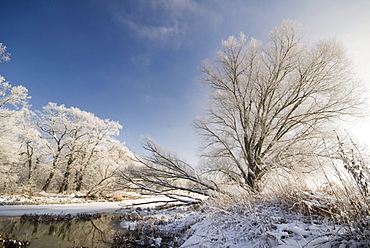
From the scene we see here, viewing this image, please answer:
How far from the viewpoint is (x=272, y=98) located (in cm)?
1006

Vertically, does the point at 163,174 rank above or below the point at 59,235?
above

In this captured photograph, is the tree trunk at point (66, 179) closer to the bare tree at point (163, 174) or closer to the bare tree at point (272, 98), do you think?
the bare tree at point (163, 174)

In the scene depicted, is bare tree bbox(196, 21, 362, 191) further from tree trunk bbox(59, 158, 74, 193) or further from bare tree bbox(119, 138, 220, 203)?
tree trunk bbox(59, 158, 74, 193)

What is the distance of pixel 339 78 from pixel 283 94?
263cm

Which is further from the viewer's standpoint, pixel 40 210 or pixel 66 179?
pixel 66 179

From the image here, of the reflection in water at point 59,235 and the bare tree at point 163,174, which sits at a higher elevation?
the bare tree at point 163,174

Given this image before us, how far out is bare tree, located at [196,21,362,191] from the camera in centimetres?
862

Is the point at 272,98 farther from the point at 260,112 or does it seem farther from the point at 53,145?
the point at 53,145

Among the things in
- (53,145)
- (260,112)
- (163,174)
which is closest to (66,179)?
(53,145)

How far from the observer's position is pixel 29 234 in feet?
18.1

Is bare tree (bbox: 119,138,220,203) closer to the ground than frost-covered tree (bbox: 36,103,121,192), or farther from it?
closer to the ground

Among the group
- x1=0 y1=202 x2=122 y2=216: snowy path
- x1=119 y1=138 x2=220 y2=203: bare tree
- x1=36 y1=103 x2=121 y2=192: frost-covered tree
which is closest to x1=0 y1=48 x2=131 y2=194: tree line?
x1=36 y1=103 x2=121 y2=192: frost-covered tree

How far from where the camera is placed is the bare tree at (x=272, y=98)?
340 inches

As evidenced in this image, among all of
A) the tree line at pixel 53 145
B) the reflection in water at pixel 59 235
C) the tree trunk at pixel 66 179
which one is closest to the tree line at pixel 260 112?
the reflection in water at pixel 59 235
